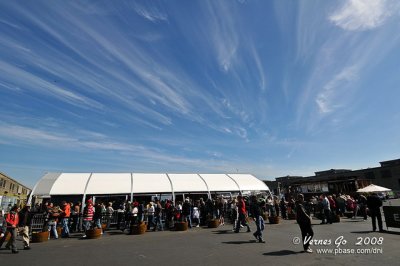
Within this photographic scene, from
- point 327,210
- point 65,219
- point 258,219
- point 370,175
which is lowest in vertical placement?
point 65,219

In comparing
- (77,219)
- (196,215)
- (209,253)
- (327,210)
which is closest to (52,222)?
(77,219)

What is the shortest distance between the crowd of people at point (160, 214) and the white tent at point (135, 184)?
1529 millimetres

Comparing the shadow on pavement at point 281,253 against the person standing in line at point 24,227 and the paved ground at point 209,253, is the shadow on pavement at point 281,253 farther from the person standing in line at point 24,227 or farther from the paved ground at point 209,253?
the person standing in line at point 24,227

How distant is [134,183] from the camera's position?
2144 cm

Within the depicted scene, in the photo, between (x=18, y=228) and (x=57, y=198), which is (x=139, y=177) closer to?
(x=57, y=198)

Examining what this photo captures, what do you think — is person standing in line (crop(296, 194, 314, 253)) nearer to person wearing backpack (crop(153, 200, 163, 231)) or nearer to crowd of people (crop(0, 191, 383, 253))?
crowd of people (crop(0, 191, 383, 253))

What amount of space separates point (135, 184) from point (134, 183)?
16 cm

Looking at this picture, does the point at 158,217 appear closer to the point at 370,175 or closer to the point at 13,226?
the point at 13,226

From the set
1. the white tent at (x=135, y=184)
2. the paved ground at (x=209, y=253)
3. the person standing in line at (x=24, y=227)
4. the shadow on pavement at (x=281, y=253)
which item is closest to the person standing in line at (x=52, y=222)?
the paved ground at (x=209, y=253)

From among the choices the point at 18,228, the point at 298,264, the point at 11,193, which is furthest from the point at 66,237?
the point at 11,193

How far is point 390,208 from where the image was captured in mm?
12289

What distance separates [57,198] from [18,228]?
9.34 metres

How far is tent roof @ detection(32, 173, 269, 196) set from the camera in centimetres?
1933

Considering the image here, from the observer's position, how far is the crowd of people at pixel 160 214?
10.3 metres
